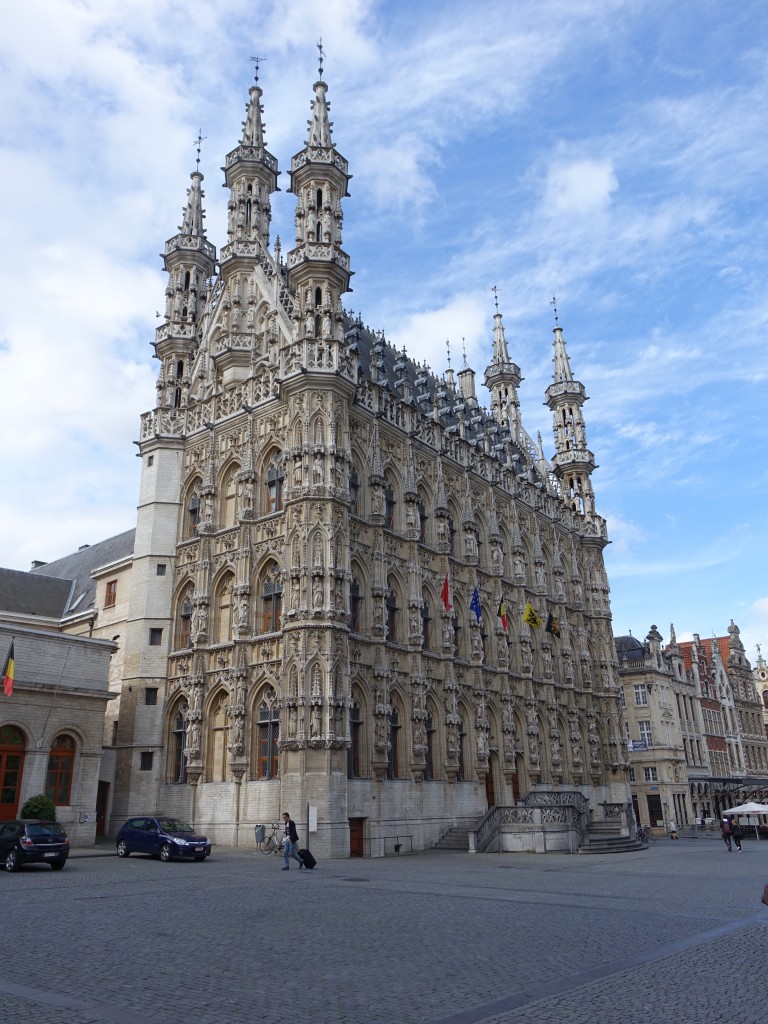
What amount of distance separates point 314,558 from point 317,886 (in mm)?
14448

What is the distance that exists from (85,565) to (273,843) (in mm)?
28779

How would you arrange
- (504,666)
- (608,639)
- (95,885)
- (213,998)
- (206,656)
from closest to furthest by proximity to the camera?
(213,998) < (95,885) < (206,656) < (504,666) < (608,639)

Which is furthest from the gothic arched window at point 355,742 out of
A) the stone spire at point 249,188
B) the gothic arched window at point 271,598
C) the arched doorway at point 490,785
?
the stone spire at point 249,188

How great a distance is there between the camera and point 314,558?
32.2m

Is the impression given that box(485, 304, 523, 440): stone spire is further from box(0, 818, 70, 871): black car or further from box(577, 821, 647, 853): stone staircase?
box(0, 818, 70, 871): black car

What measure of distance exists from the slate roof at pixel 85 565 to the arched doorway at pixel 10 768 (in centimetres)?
1546

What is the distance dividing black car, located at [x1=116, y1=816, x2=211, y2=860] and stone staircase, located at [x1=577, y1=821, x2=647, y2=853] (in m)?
15.9

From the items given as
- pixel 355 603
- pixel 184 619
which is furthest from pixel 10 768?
pixel 355 603

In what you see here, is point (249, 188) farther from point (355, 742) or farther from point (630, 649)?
point (630, 649)

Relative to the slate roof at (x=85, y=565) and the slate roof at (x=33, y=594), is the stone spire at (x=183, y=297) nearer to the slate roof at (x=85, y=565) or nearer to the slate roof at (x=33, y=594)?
the slate roof at (x=85, y=565)

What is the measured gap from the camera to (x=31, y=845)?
2209cm

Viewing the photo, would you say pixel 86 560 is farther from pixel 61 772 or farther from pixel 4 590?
pixel 61 772

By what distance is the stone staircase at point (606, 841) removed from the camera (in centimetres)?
3453

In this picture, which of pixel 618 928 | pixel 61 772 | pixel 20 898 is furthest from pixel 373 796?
pixel 618 928
